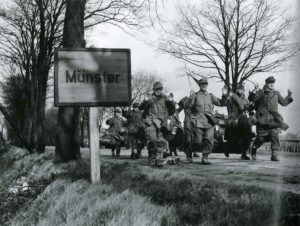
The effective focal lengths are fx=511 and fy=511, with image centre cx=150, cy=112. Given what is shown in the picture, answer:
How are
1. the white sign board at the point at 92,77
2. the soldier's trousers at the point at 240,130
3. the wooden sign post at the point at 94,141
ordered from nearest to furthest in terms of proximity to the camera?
1. the white sign board at the point at 92,77
2. the wooden sign post at the point at 94,141
3. the soldier's trousers at the point at 240,130

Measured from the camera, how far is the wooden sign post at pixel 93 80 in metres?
7.59

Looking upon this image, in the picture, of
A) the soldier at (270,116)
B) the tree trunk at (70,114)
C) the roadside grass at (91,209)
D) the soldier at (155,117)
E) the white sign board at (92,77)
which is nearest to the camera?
the roadside grass at (91,209)

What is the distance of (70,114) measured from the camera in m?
12.9

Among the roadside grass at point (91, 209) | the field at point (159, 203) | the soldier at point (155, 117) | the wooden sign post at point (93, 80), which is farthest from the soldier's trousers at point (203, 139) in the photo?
the roadside grass at point (91, 209)

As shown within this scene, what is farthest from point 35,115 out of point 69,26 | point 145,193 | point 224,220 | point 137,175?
point 224,220

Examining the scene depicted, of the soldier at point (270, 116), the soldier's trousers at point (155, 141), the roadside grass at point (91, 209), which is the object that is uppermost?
the soldier at point (270, 116)

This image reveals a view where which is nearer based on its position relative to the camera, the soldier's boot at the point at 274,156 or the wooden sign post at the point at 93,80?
the wooden sign post at the point at 93,80

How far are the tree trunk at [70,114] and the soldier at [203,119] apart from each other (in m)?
3.07

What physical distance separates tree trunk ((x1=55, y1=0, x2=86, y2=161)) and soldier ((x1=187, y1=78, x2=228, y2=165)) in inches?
121

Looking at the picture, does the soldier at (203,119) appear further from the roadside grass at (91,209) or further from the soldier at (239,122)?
the roadside grass at (91,209)

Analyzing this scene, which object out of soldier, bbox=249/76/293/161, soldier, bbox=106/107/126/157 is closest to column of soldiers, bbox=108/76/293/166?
soldier, bbox=249/76/293/161

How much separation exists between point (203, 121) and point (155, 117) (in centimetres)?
114

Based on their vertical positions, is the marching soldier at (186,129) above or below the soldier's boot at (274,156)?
above

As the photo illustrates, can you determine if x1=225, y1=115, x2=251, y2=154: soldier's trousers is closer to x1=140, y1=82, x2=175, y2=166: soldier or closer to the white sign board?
x1=140, y1=82, x2=175, y2=166: soldier
